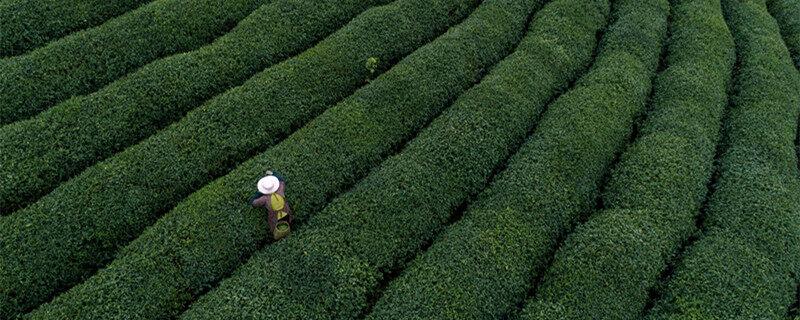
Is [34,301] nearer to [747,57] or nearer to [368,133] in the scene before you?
[368,133]

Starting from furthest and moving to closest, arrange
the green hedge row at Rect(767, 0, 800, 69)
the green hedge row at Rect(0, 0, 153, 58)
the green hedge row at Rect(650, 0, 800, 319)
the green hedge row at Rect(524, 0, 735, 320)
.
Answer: the green hedge row at Rect(767, 0, 800, 69)
the green hedge row at Rect(0, 0, 153, 58)
the green hedge row at Rect(650, 0, 800, 319)
the green hedge row at Rect(524, 0, 735, 320)

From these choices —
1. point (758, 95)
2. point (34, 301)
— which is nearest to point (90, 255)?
point (34, 301)

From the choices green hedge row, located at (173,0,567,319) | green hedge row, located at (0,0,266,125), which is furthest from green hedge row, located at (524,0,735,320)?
green hedge row, located at (0,0,266,125)

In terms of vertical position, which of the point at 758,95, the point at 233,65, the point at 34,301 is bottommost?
the point at 758,95

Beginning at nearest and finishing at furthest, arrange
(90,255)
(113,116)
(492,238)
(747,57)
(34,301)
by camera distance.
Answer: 1. (34,301)
2. (90,255)
3. (492,238)
4. (113,116)
5. (747,57)

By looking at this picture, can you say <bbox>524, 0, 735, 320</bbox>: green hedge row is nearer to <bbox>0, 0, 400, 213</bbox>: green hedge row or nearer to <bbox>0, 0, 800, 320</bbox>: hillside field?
<bbox>0, 0, 800, 320</bbox>: hillside field
